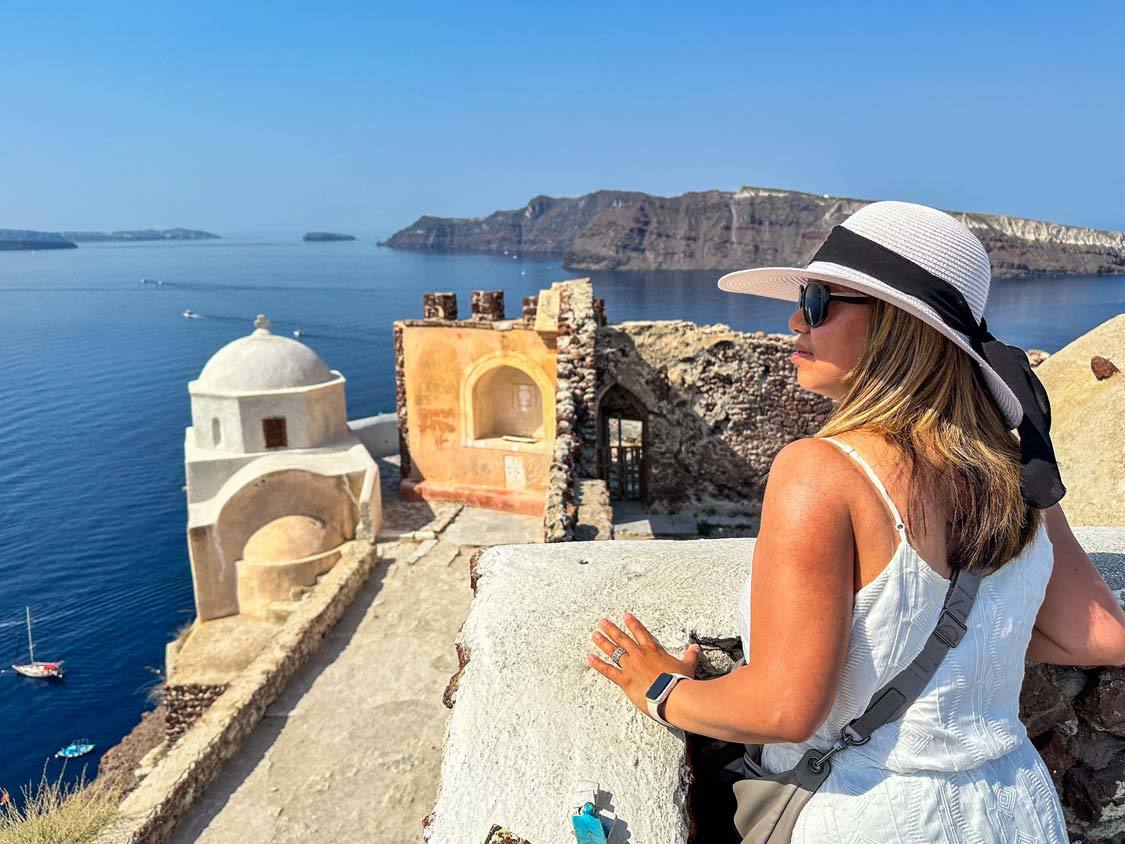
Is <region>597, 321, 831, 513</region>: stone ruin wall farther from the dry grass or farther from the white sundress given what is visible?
the white sundress

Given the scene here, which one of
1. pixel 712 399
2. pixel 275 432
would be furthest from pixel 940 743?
pixel 275 432

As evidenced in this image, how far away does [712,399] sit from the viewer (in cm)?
1205

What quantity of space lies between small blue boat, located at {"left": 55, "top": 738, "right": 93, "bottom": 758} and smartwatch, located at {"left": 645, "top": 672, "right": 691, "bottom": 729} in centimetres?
2170

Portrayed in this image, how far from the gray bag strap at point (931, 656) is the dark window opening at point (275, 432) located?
16896 millimetres

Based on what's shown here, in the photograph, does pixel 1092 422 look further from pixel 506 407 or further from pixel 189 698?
pixel 189 698

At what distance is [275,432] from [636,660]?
16.5 metres

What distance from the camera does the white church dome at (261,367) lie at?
54.7 feet

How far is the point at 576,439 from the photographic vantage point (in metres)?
9.60

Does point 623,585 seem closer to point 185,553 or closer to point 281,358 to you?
point 281,358

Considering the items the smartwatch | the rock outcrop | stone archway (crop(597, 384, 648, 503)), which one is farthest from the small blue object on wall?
stone archway (crop(597, 384, 648, 503))

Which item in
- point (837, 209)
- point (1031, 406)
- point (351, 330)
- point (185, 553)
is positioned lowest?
point (185, 553)

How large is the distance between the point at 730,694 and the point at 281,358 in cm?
1732

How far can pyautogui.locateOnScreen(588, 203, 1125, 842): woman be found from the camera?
1.27 m

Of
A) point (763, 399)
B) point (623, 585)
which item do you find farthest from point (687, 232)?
point (623, 585)
